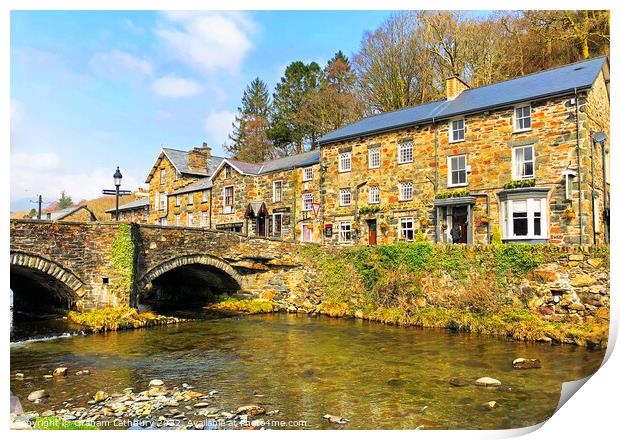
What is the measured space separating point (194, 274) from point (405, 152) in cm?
1096

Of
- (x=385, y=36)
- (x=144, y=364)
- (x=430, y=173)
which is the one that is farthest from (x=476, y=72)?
(x=144, y=364)

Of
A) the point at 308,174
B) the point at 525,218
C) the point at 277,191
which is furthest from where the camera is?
the point at 277,191

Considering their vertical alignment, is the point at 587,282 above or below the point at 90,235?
below

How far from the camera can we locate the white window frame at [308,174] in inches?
981

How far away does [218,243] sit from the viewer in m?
18.2

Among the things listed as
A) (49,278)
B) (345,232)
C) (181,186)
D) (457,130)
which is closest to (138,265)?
(49,278)

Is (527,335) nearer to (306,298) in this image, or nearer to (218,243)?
(306,298)

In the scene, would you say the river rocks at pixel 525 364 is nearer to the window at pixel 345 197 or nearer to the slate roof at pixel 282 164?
the window at pixel 345 197

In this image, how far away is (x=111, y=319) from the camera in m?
13.9

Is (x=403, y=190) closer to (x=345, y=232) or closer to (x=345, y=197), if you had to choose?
(x=345, y=197)

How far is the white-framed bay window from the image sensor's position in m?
16.2

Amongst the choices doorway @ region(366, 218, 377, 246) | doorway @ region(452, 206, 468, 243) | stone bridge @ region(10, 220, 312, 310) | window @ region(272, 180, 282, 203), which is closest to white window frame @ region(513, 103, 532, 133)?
doorway @ region(452, 206, 468, 243)

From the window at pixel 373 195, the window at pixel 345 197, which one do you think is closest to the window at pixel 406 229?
the window at pixel 373 195

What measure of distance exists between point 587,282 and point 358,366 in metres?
6.72
